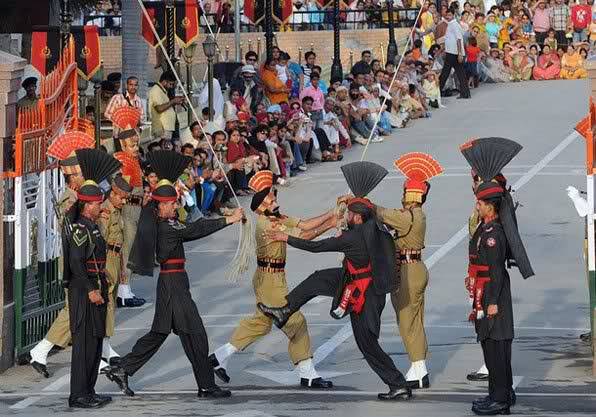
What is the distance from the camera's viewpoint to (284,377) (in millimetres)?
17625

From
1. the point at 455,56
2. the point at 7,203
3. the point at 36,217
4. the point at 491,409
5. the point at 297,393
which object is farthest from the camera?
the point at 455,56

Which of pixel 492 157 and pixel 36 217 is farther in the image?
pixel 36 217

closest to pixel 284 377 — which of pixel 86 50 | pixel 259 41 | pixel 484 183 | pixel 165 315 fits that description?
pixel 165 315

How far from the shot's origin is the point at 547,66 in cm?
4434

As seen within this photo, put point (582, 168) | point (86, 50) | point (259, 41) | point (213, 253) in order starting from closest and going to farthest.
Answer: point (213, 253) → point (86, 50) → point (582, 168) → point (259, 41)

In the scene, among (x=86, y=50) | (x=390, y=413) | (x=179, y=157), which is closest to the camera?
(x=390, y=413)

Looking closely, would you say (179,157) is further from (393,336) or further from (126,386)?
(393,336)

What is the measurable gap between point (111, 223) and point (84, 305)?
2.93 m

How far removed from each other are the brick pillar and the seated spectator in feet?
A: 88.1

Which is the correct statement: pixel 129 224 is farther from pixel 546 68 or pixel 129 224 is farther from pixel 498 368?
pixel 546 68

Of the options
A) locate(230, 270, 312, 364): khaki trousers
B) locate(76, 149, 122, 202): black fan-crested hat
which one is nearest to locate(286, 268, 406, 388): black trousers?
locate(230, 270, 312, 364): khaki trousers

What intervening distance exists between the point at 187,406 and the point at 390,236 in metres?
2.23

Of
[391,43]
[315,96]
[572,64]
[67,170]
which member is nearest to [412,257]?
[67,170]

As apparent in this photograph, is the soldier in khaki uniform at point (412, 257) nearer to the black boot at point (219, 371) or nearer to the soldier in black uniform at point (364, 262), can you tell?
the soldier in black uniform at point (364, 262)
